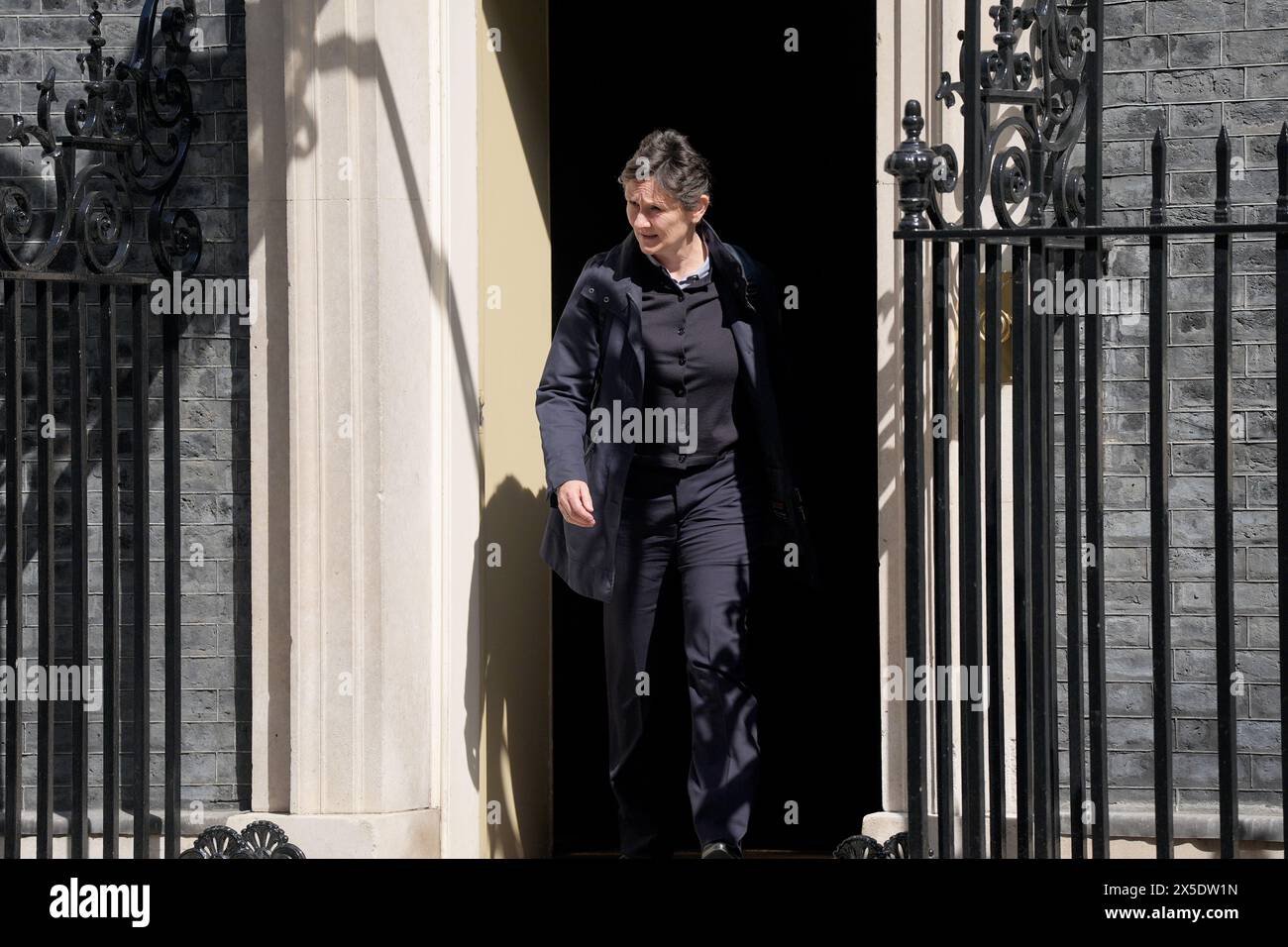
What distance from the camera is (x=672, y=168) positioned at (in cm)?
529

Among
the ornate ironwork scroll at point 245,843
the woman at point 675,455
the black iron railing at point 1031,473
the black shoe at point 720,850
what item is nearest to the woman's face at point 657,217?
the woman at point 675,455

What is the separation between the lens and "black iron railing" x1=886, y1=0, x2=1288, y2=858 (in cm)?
412

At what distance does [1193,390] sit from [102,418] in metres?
3.21

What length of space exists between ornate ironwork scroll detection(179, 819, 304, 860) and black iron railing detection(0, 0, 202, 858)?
112mm

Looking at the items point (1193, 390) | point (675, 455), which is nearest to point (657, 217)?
point (675, 455)

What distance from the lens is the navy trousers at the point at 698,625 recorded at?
5285 mm

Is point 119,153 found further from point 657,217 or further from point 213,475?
point 657,217

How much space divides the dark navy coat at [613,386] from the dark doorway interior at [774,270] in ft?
3.18

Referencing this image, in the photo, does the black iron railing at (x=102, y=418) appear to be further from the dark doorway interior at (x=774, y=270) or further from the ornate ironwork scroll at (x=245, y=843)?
the dark doorway interior at (x=774, y=270)

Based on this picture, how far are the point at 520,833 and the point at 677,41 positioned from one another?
2.91m

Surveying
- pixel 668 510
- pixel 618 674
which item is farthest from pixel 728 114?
pixel 618 674

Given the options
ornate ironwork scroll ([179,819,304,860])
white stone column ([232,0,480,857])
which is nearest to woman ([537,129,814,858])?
white stone column ([232,0,480,857])
